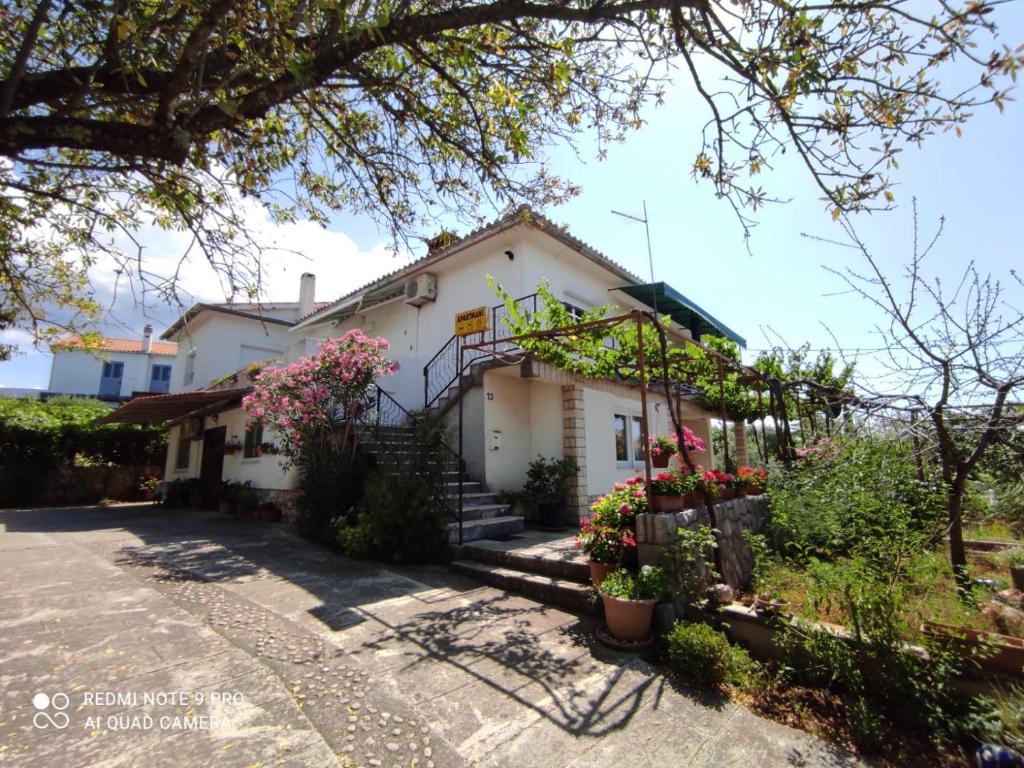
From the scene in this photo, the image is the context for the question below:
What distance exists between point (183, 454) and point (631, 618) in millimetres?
17254

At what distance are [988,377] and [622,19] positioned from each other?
11.5ft

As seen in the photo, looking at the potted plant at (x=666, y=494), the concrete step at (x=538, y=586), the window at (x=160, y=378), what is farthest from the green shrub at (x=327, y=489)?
the window at (x=160, y=378)

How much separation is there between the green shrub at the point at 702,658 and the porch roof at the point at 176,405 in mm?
10802

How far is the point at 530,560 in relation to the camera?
5.58 metres

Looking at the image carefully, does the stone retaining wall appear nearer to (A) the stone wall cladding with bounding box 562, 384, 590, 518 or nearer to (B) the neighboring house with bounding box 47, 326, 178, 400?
(A) the stone wall cladding with bounding box 562, 384, 590, 518

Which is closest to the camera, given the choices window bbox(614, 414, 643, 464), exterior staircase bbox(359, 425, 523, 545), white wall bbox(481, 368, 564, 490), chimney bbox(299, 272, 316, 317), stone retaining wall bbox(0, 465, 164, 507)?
exterior staircase bbox(359, 425, 523, 545)

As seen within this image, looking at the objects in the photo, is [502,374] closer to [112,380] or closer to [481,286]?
[481,286]

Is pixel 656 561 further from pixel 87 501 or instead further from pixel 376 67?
pixel 87 501

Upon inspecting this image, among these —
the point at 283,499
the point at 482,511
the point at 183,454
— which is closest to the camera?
the point at 482,511

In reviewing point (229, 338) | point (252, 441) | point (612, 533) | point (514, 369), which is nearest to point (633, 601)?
point (612, 533)

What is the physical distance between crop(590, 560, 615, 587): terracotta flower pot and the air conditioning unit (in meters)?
8.57

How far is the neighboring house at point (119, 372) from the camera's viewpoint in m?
31.6

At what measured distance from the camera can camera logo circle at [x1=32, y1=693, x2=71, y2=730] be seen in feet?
8.59

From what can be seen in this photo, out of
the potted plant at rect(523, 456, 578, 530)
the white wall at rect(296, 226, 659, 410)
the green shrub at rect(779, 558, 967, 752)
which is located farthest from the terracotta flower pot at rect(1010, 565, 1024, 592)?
the white wall at rect(296, 226, 659, 410)
